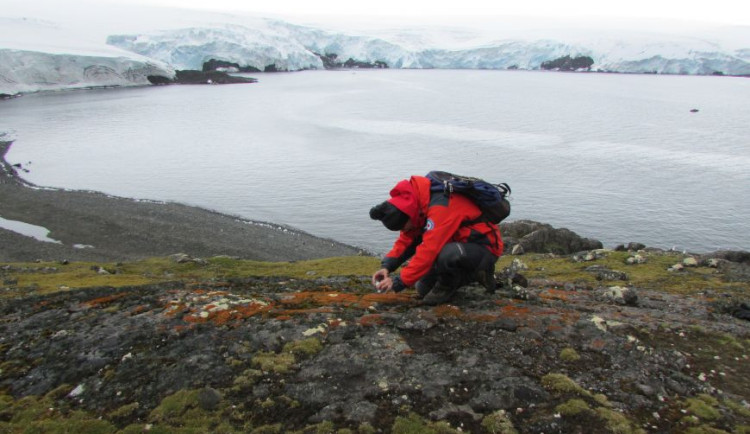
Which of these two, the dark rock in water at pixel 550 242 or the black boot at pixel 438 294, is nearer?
the black boot at pixel 438 294

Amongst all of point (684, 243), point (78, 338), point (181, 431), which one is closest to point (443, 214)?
point (181, 431)

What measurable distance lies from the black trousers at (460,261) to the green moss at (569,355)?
5.74 feet

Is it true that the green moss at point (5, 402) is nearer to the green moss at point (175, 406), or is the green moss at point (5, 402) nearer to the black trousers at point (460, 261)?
the green moss at point (175, 406)

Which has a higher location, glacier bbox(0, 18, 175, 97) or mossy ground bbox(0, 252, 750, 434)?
glacier bbox(0, 18, 175, 97)

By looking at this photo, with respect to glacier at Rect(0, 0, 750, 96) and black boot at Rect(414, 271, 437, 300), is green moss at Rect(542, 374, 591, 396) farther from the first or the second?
glacier at Rect(0, 0, 750, 96)

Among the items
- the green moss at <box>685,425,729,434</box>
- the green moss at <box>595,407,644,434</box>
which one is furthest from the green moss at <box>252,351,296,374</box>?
the green moss at <box>685,425,729,434</box>

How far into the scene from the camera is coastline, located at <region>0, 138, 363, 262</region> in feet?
89.7

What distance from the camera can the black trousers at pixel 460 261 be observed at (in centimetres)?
717

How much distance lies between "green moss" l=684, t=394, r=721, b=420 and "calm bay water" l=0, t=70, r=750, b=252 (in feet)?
82.5

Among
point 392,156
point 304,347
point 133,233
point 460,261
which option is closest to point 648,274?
point 460,261

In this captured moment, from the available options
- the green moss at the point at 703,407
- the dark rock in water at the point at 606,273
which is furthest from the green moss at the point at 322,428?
the dark rock in water at the point at 606,273

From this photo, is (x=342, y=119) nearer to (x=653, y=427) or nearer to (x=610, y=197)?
(x=610, y=197)

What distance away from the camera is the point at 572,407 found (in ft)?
18.0

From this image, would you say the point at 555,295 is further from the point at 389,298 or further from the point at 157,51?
the point at 157,51
